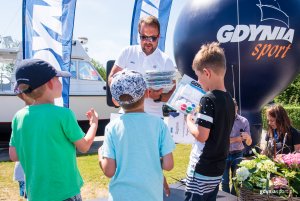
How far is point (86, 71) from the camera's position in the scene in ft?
34.6

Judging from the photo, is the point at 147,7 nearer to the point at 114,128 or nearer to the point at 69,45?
the point at 69,45

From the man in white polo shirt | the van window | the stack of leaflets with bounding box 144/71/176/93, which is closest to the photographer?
the stack of leaflets with bounding box 144/71/176/93

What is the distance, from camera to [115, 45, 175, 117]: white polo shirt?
3242 millimetres

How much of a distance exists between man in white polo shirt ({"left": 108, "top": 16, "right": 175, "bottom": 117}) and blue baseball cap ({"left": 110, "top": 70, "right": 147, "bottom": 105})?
1.17m

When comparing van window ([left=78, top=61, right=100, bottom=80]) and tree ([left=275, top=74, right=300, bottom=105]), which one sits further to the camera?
tree ([left=275, top=74, right=300, bottom=105])

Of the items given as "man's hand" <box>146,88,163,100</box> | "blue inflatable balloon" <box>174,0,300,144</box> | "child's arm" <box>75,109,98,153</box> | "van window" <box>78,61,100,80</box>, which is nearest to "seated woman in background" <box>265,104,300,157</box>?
"blue inflatable balloon" <box>174,0,300,144</box>

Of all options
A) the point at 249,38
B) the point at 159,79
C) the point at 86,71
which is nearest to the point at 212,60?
the point at 159,79

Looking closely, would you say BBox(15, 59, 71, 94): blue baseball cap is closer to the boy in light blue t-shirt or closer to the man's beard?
the boy in light blue t-shirt

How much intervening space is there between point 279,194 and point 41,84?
1.77m

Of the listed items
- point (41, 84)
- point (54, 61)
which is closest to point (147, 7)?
point (54, 61)

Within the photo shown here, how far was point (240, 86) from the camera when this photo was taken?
206 inches

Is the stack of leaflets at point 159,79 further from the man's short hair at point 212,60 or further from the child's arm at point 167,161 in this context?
the child's arm at point 167,161

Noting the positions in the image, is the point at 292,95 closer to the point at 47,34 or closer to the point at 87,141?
the point at 47,34

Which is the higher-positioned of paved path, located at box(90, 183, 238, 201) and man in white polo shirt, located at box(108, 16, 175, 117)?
man in white polo shirt, located at box(108, 16, 175, 117)
